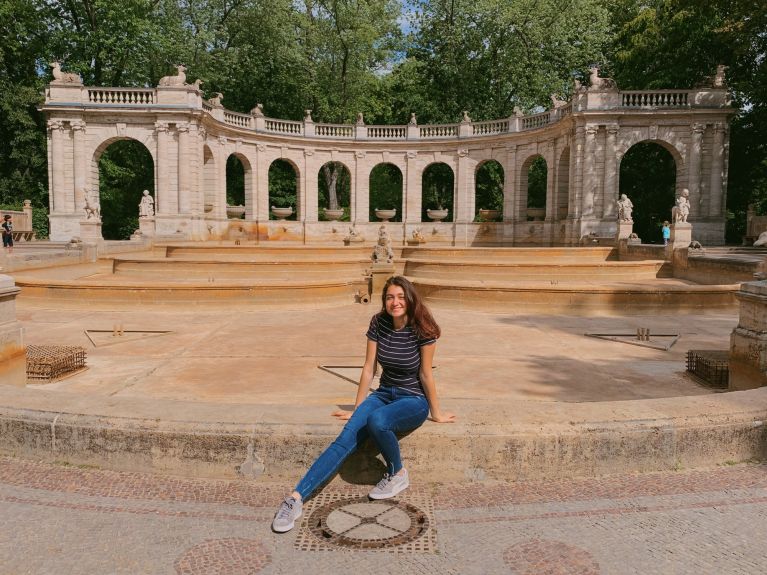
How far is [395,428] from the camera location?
16.1 feet

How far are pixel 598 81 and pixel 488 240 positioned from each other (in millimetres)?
12921

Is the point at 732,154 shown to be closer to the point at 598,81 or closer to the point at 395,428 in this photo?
the point at 598,81

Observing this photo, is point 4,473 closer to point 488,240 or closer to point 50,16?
point 488,240

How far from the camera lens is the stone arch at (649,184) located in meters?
41.7

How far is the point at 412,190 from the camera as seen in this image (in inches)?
1789

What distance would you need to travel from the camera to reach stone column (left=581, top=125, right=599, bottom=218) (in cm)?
3550

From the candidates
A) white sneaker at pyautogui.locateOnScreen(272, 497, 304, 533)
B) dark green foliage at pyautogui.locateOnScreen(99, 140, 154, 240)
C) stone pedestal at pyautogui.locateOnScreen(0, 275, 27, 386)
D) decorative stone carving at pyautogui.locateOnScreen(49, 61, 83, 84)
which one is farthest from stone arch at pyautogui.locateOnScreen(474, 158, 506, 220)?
white sneaker at pyautogui.locateOnScreen(272, 497, 304, 533)

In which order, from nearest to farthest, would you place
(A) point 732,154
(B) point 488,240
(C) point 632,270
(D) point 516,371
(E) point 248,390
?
(E) point 248,390 < (D) point 516,371 < (C) point 632,270 < (A) point 732,154 < (B) point 488,240

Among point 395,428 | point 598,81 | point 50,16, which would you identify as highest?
point 50,16

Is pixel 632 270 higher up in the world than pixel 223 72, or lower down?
lower down

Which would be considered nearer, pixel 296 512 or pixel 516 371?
pixel 296 512

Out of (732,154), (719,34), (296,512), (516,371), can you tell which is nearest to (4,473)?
(296,512)

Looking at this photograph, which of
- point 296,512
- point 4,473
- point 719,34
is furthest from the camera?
point 719,34

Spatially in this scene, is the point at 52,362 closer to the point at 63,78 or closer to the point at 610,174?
the point at 63,78
